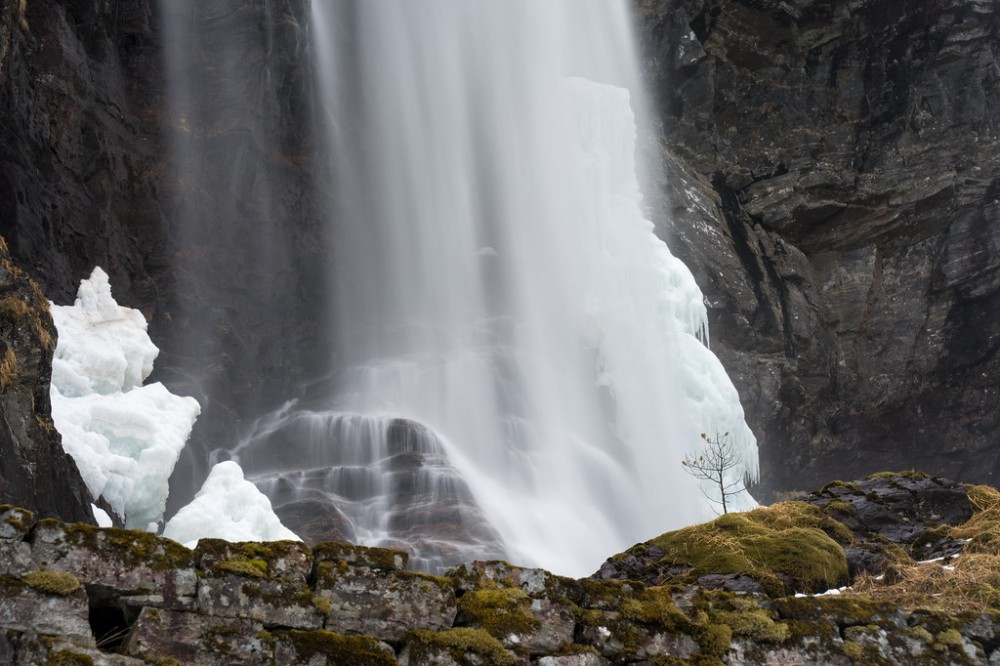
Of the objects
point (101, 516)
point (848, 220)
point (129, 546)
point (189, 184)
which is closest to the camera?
point (129, 546)

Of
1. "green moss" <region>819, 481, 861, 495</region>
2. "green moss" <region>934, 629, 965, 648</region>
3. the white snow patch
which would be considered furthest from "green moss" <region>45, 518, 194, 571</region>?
the white snow patch

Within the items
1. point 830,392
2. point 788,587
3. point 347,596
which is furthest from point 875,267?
point 347,596

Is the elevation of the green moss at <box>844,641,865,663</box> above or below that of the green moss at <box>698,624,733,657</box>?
below

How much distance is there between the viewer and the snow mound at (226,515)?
56.2ft

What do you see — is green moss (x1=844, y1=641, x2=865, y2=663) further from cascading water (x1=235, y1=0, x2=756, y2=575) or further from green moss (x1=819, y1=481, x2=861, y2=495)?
cascading water (x1=235, y1=0, x2=756, y2=575)

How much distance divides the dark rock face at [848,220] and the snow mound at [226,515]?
75.1 ft

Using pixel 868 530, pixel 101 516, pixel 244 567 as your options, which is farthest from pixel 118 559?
pixel 101 516

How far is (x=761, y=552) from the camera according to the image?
34.9 feet

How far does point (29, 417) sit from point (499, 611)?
34.6ft

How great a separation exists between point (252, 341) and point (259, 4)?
11.4 meters

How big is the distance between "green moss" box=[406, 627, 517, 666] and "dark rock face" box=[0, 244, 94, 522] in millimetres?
8950

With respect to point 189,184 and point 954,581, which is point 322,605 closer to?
point 954,581

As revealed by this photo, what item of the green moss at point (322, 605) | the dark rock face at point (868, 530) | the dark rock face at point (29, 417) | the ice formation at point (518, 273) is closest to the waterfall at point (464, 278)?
the ice formation at point (518, 273)

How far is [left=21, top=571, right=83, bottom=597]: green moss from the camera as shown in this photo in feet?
18.7
